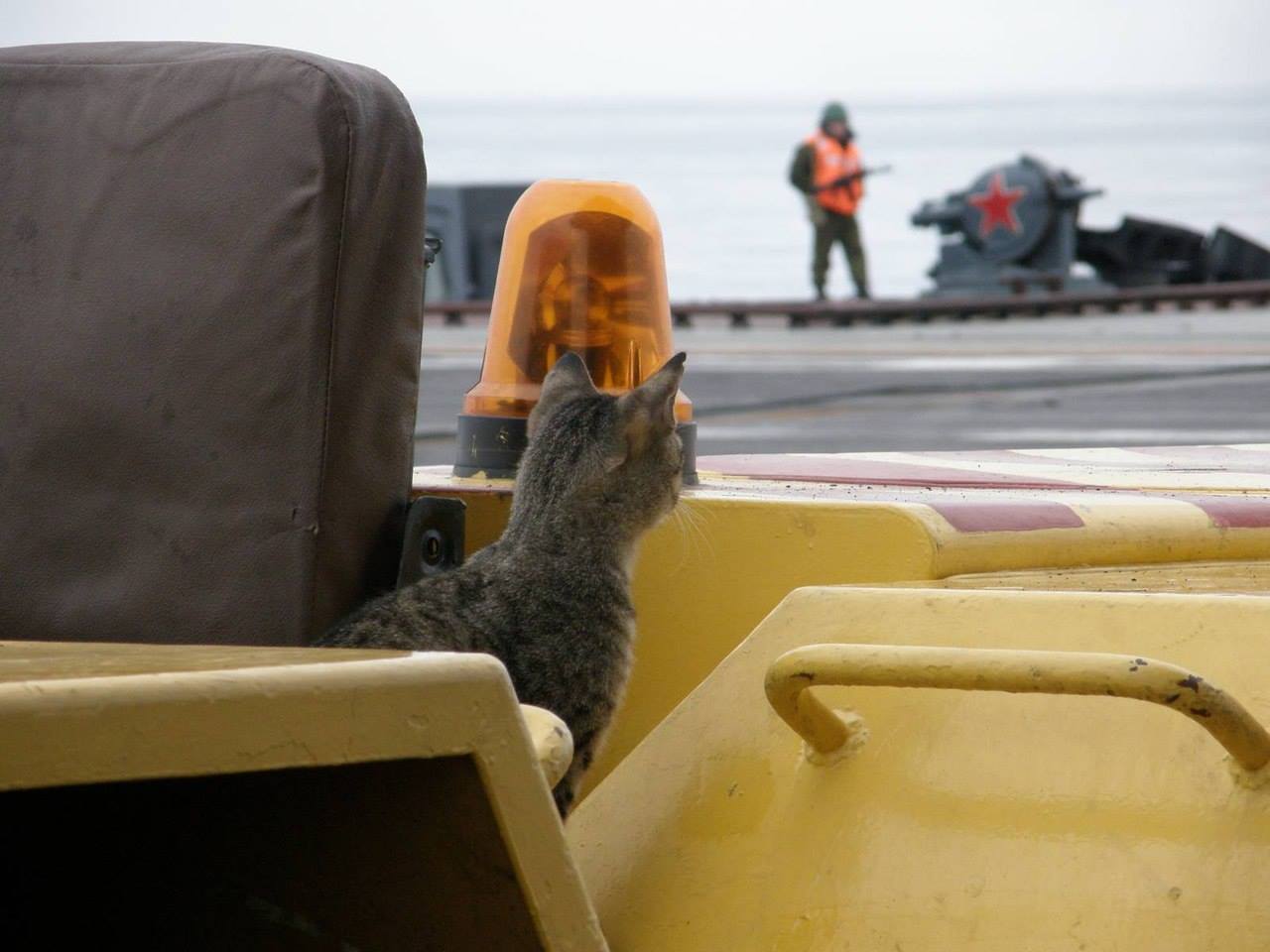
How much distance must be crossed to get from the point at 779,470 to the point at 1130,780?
49.0 inches

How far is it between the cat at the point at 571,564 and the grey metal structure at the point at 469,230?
1503 cm

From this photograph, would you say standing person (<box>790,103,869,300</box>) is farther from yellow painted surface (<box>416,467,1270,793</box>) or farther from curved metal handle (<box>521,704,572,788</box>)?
curved metal handle (<box>521,704,572,788</box>)

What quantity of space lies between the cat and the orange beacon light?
75 millimetres

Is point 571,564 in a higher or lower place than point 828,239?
higher

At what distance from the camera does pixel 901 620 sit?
5.90 ft

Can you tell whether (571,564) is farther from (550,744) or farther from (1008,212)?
(1008,212)

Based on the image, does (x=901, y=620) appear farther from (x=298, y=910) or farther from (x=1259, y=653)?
(x=298, y=910)

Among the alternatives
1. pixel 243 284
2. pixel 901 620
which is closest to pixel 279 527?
pixel 243 284

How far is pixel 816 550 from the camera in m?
2.15

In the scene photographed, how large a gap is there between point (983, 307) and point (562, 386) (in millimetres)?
14742

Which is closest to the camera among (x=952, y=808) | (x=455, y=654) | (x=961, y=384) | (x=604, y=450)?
(x=455, y=654)

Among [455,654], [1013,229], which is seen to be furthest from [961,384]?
[455,654]

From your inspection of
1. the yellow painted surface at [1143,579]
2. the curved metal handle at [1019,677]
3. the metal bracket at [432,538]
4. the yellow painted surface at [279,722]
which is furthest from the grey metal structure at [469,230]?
the yellow painted surface at [279,722]

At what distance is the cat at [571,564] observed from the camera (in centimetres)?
240
